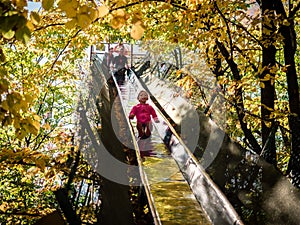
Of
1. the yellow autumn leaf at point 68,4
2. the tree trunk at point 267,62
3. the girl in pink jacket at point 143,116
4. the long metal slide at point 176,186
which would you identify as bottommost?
the long metal slide at point 176,186

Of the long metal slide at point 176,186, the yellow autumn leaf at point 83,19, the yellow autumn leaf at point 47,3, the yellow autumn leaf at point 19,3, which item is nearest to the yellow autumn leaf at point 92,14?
the yellow autumn leaf at point 83,19

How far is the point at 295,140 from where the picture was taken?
19.5 feet

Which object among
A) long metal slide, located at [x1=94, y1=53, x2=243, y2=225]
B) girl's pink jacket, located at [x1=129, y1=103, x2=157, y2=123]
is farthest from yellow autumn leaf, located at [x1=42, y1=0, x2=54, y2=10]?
girl's pink jacket, located at [x1=129, y1=103, x2=157, y2=123]

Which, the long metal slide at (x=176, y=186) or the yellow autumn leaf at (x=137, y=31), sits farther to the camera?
the long metal slide at (x=176, y=186)

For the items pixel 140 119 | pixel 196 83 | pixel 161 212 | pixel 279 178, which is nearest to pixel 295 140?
pixel 279 178

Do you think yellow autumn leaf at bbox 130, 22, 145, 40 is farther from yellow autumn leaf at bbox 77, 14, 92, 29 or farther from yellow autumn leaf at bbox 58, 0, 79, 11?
yellow autumn leaf at bbox 58, 0, 79, 11

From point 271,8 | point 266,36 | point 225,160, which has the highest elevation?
point 271,8

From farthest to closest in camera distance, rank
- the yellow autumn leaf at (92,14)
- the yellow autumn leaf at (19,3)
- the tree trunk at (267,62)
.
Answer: the tree trunk at (267,62), the yellow autumn leaf at (92,14), the yellow autumn leaf at (19,3)

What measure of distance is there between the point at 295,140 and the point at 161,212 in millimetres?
2350

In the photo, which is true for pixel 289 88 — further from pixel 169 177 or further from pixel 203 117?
pixel 169 177

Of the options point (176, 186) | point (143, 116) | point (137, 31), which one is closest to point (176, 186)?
point (176, 186)

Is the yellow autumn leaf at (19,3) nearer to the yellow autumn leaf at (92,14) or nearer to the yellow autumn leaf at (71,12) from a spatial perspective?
the yellow autumn leaf at (71,12)

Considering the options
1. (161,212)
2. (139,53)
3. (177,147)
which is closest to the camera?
(161,212)

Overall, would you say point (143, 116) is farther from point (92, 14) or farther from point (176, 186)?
point (92, 14)
